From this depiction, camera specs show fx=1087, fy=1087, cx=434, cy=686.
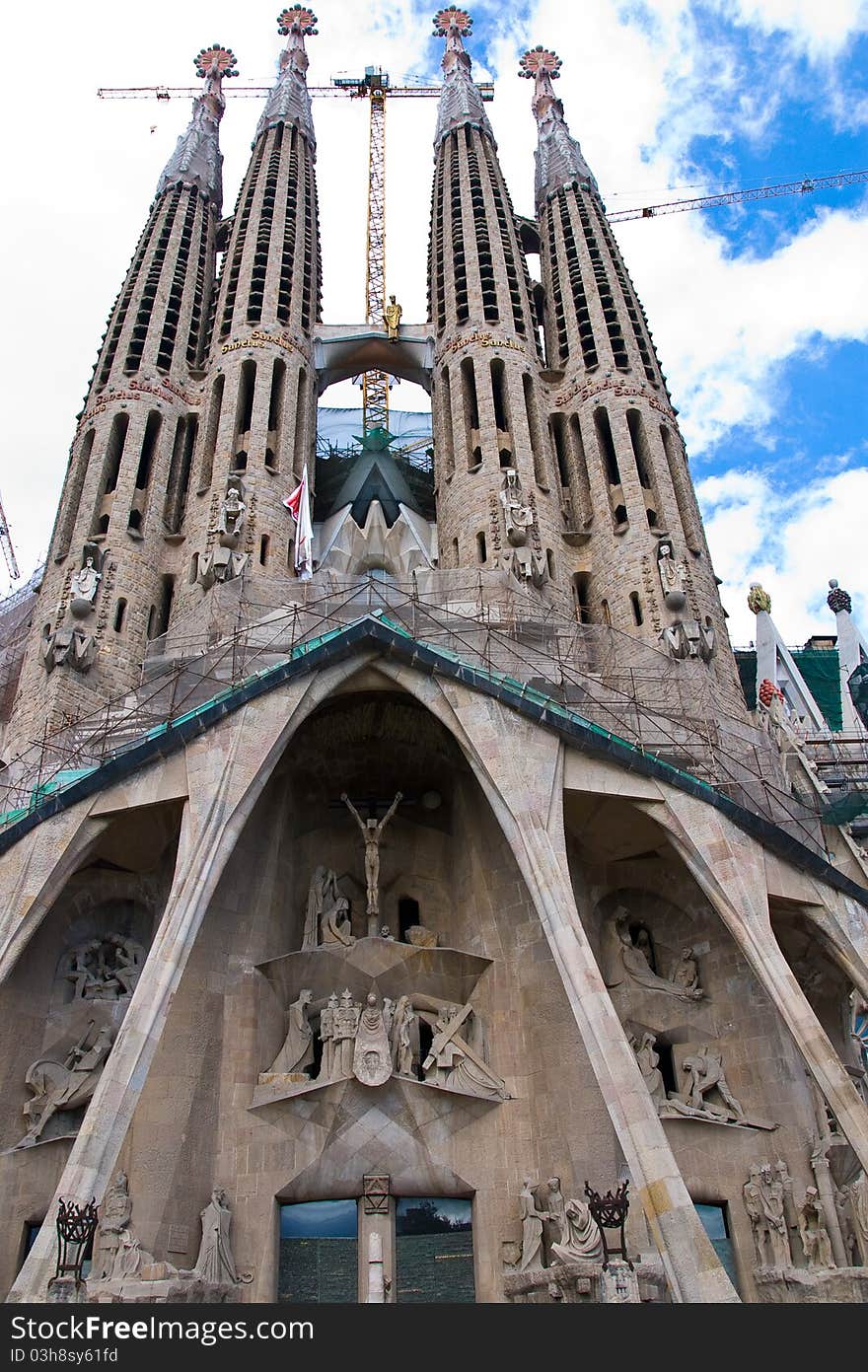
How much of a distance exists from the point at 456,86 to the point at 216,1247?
1364 inches

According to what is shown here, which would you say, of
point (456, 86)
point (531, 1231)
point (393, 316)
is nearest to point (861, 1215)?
point (531, 1231)

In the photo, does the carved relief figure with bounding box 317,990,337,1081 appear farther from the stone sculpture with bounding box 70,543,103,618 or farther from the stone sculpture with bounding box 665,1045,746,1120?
the stone sculpture with bounding box 70,543,103,618

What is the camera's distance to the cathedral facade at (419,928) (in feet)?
44.6

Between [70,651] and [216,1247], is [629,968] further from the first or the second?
[70,651]

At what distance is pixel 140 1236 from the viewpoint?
1350cm

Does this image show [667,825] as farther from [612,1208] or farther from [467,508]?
[467,508]

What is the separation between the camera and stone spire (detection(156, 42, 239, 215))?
3084 cm

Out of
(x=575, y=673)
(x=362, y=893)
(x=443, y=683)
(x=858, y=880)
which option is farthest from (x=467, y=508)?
(x=858, y=880)

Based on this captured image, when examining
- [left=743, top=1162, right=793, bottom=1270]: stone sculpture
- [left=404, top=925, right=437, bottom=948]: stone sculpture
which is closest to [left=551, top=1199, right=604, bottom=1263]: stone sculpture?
[left=743, top=1162, right=793, bottom=1270]: stone sculpture

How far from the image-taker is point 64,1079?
49.3 ft

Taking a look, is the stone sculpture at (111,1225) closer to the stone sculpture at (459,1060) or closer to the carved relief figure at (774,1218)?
the stone sculpture at (459,1060)

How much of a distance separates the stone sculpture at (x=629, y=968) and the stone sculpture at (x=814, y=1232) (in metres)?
3.18
